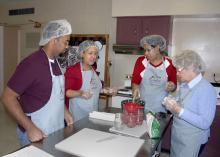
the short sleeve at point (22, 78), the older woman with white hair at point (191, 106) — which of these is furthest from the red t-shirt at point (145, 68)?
the short sleeve at point (22, 78)

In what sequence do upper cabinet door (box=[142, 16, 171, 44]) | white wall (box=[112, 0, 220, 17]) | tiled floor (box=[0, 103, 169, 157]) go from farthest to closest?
upper cabinet door (box=[142, 16, 171, 44]) < tiled floor (box=[0, 103, 169, 157]) < white wall (box=[112, 0, 220, 17])

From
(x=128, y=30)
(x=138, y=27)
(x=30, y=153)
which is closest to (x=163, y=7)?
(x=138, y=27)

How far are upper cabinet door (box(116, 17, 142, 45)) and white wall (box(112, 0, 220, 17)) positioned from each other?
0.36ft

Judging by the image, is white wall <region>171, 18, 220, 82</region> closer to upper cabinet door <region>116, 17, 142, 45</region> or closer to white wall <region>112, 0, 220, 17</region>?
white wall <region>112, 0, 220, 17</region>

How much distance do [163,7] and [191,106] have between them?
1931mm

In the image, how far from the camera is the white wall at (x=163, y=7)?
108 inches

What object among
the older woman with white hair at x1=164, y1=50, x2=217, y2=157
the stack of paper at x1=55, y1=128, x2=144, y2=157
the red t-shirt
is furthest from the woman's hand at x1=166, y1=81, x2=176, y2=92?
the stack of paper at x1=55, y1=128, x2=144, y2=157

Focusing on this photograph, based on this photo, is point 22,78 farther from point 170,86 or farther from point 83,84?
point 170,86

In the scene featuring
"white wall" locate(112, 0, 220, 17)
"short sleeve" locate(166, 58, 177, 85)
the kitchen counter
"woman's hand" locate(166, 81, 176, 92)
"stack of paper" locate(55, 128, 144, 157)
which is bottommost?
the kitchen counter

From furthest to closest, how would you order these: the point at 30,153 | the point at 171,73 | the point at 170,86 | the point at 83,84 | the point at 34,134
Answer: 1. the point at 171,73
2. the point at 170,86
3. the point at 83,84
4. the point at 34,134
5. the point at 30,153

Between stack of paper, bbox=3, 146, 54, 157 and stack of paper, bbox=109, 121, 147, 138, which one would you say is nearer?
stack of paper, bbox=3, 146, 54, 157

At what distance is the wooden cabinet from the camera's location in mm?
3055

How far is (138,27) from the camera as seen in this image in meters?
3.24

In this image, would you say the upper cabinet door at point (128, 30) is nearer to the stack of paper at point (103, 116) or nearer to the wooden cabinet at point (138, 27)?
the wooden cabinet at point (138, 27)
